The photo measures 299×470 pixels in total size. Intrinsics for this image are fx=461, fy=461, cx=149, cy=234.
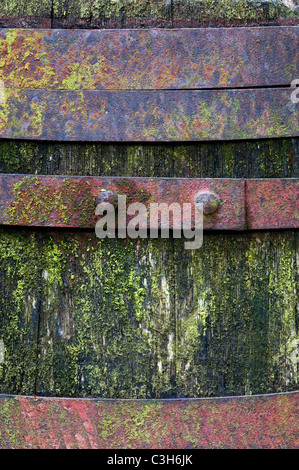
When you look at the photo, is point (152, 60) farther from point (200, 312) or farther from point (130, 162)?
point (200, 312)

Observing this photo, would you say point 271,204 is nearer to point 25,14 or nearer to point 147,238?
point 147,238

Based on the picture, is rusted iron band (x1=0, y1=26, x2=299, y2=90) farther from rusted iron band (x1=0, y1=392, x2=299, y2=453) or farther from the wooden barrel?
rusted iron band (x1=0, y1=392, x2=299, y2=453)

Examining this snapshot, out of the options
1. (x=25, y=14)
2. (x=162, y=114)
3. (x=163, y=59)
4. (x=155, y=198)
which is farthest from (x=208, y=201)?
(x=25, y=14)

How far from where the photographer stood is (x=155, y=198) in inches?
40.8

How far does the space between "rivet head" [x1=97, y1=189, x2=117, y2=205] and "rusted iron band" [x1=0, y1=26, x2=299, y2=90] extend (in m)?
0.24

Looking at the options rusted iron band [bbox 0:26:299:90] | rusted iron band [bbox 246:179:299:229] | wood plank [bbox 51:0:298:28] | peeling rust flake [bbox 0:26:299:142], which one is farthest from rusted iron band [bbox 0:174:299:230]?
wood plank [bbox 51:0:298:28]

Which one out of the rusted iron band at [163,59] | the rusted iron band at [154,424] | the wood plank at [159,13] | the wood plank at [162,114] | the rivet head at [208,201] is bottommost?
the rusted iron band at [154,424]

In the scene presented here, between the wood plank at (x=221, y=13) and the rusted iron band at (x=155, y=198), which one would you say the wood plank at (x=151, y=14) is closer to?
the wood plank at (x=221, y=13)

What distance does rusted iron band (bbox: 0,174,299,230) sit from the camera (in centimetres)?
104

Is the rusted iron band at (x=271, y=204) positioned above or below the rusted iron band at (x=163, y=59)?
below

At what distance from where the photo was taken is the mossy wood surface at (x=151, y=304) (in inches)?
41.7

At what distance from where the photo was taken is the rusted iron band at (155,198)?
3.40 feet

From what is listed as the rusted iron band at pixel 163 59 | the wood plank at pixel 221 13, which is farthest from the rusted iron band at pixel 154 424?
the wood plank at pixel 221 13

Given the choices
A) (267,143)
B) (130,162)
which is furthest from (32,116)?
(267,143)
